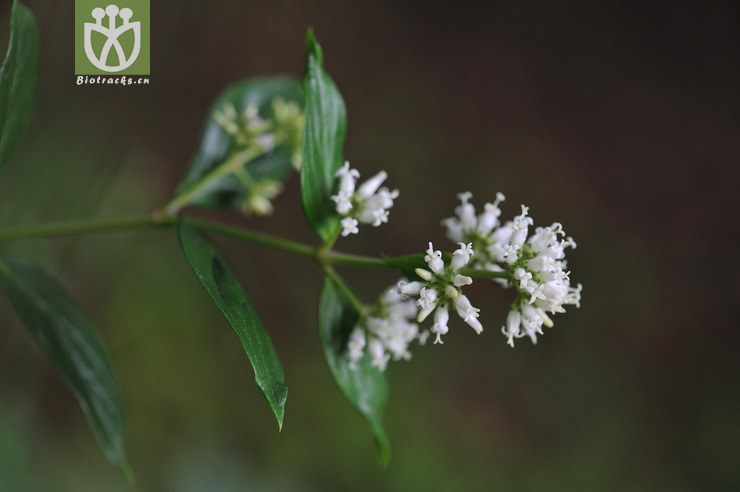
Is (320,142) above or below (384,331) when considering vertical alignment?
above

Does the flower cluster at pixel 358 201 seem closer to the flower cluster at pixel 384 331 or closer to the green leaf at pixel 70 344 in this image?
the flower cluster at pixel 384 331

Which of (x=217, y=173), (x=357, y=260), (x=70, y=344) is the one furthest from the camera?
(x=217, y=173)

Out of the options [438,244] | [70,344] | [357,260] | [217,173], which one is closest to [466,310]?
[357,260]

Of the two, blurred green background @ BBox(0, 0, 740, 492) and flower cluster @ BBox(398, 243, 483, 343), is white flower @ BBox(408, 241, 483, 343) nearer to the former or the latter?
flower cluster @ BBox(398, 243, 483, 343)

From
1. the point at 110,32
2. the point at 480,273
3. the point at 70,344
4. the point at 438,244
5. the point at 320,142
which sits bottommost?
the point at 438,244

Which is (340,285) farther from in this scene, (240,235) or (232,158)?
(232,158)

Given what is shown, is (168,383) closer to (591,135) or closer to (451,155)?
(451,155)
